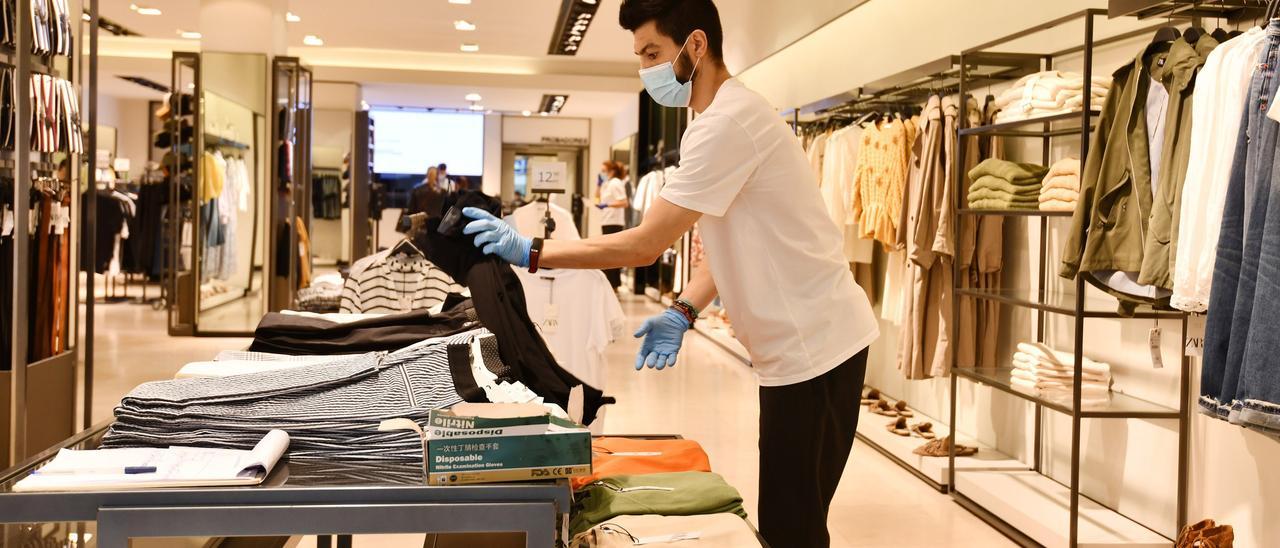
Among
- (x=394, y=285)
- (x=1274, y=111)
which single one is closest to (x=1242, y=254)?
(x=1274, y=111)

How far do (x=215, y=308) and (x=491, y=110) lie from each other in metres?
11.6

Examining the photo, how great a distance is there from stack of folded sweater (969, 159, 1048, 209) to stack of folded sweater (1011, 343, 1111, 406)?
1.81ft

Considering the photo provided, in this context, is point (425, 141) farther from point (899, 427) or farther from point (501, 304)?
point (501, 304)

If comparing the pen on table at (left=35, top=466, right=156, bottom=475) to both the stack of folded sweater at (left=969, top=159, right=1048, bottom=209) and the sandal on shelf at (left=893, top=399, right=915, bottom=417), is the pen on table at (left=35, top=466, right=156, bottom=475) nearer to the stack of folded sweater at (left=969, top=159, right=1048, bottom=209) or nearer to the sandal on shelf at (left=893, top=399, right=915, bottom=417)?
the stack of folded sweater at (left=969, top=159, right=1048, bottom=209)

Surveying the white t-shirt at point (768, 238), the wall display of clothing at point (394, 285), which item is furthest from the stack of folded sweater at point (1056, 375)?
the wall display of clothing at point (394, 285)

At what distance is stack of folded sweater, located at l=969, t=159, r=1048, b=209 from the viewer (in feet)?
13.5

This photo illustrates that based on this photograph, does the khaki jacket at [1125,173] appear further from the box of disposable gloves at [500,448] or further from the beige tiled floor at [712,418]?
the box of disposable gloves at [500,448]

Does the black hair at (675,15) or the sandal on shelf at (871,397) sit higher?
the black hair at (675,15)

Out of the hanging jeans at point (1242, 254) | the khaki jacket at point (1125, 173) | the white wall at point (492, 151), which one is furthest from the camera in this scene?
the white wall at point (492, 151)

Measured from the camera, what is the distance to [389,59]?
44.9ft

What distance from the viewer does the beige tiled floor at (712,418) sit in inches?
154

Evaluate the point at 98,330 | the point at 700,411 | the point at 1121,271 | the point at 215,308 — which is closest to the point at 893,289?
the point at 700,411

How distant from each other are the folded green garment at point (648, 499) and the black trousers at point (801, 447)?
11cm

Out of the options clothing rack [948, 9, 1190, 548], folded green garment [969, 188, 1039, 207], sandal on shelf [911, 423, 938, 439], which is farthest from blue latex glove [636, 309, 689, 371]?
sandal on shelf [911, 423, 938, 439]
